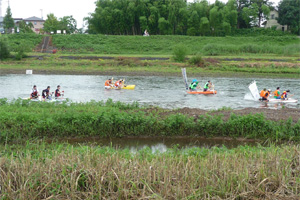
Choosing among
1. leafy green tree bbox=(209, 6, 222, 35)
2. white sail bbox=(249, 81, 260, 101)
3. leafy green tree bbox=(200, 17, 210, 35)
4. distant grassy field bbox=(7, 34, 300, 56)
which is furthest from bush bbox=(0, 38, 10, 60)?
A: leafy green tree bbox=(209, 6, 222, 35)

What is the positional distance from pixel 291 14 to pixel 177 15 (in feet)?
90.6

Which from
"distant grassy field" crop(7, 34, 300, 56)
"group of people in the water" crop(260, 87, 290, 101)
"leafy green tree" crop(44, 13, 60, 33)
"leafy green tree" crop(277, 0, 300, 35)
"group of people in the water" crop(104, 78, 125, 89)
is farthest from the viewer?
"leafy green tree" crop(44, 13, 60, 33)

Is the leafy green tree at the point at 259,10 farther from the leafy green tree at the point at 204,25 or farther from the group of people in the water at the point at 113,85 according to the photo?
the group of people in the water at the point at 113,85

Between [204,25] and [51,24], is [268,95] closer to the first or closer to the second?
[204,25]

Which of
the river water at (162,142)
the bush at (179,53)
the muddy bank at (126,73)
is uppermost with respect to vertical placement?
the bush at (179,53)

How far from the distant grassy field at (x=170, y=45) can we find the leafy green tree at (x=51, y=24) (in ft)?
102

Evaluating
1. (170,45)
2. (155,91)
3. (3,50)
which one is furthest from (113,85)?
(170,45)

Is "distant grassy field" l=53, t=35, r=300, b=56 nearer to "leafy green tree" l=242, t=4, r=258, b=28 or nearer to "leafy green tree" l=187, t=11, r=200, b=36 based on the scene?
"leafy green tree" l=187, t=11, r=200, b=36

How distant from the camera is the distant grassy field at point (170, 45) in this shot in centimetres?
6294

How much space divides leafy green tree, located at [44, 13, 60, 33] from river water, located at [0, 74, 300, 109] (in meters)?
67.0

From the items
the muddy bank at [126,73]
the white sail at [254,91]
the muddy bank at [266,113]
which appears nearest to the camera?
the muddy bank at [266,113]

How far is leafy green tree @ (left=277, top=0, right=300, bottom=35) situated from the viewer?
267 feet

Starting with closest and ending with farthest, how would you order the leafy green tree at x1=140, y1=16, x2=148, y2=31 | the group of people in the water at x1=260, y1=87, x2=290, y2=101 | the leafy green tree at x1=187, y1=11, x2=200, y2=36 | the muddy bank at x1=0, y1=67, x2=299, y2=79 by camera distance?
1. the group of people in the water at x1=260, y1=87, x2=290, y2=101
2. the muddy bank at x1=0, y1=67, x2=299, y2=79
3. the leafy green tree at x1=187, y1=11, x2=200, y2=36
4. the leafy green tree at x1=140, y1=16, x2=148, y2=31

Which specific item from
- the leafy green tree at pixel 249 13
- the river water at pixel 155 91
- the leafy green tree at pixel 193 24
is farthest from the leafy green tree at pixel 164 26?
the river water at pixel 155 91
